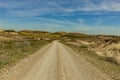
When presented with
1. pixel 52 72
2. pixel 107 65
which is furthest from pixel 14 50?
pixel 52 72

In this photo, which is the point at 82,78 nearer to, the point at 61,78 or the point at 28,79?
the point at 61,78

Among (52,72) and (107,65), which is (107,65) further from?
(52,72)

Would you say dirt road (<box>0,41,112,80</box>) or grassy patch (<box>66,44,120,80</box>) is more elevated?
dirt road (<box>0,41,112,80</box>)

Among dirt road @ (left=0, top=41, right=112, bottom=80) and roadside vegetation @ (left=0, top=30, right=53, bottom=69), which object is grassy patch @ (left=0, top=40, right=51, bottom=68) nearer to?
roadside vegetation @ (left=0, top=30, right=53, bottom=69)

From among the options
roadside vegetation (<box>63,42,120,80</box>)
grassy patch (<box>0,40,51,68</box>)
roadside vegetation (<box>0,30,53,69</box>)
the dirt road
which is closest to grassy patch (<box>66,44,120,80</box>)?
roadside vegetation (<box>63,42,120,80</box>)

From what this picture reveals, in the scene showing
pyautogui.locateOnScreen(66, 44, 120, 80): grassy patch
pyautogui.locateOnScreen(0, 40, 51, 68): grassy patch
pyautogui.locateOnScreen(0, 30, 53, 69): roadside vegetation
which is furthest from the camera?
pyautogui.locateOnScreen(0, 30, 53, 69): roadside vegetation

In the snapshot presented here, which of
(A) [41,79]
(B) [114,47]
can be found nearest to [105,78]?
(A) [41,79]

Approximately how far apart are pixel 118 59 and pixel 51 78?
554 inches

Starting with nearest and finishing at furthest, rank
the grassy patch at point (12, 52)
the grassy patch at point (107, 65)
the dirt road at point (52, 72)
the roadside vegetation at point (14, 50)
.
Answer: the dirt road at point (52, 72) < the grassy patch at point (107, 65) < the grassy patch at point (12, 52) < the roadside vegetation at point (14, 50)

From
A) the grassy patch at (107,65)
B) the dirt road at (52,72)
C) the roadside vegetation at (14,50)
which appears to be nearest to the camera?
the dirt road at (52,72)

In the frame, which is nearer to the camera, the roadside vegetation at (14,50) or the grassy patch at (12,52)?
the grassy patch at (12,52)

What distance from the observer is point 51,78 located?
1355 centimetres

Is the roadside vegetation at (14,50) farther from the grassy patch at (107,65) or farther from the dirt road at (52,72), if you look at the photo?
the grassy patch at (107,65)

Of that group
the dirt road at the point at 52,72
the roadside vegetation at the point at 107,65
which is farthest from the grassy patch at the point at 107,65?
the dirt road at the point at 52,72
